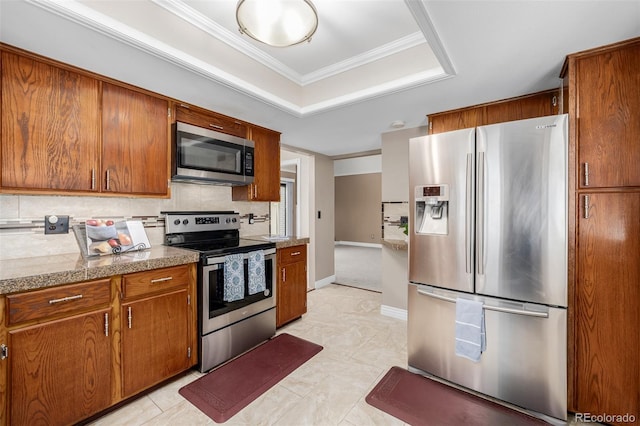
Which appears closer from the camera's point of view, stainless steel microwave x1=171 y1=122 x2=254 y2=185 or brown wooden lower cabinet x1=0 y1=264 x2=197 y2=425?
brown wooden lower cabinet x1=0 y1=264 x2=197 y2=425

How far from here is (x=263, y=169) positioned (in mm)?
3229

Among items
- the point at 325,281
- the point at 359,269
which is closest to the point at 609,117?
the point at 325,281

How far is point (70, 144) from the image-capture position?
1869mm

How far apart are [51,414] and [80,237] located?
3.38 ft

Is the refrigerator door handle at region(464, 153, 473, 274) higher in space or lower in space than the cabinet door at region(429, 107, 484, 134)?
lower

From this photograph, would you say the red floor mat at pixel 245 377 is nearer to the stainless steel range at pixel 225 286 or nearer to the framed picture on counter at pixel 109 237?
the stainless steel range at pixel 225 286

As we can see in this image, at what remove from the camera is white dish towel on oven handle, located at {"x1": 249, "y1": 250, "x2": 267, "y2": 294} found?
2498 millimetres

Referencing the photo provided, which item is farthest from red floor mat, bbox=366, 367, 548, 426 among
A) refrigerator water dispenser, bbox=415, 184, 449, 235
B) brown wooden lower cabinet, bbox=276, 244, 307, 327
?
brown wooden lower cabinet, bbox=276, 244, 307, 327

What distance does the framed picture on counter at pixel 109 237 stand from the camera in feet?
6.34

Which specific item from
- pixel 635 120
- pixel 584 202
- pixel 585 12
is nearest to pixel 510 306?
pixel 584 202

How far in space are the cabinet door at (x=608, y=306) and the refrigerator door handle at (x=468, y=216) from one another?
1.92 ft

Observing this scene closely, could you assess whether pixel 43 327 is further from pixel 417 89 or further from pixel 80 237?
pixel 417 89

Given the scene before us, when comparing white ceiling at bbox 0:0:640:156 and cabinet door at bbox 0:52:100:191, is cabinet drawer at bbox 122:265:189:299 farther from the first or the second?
white ceiling at bbox 0:0:640:156

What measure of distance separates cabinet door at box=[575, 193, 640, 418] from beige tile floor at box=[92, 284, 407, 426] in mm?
1210
